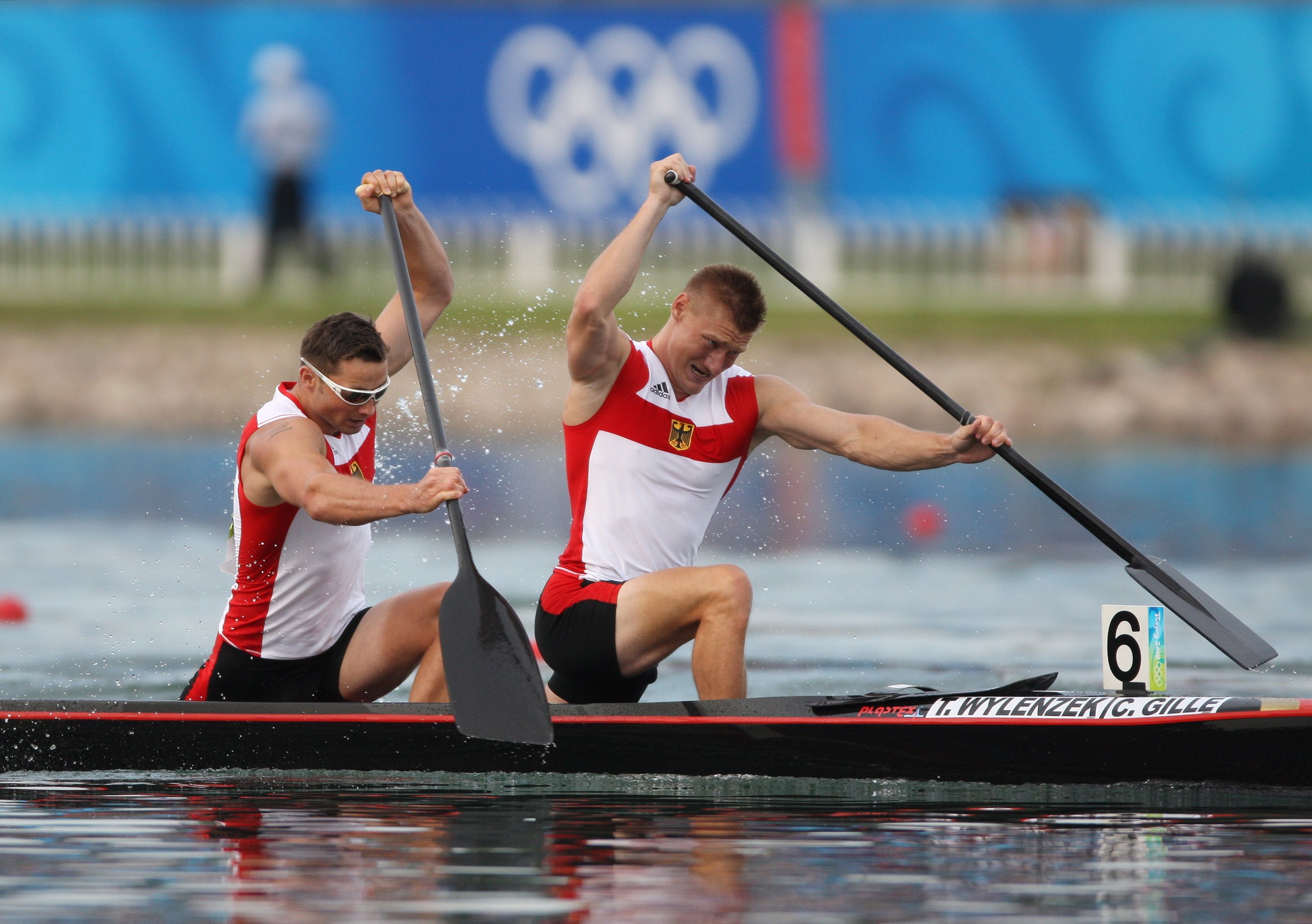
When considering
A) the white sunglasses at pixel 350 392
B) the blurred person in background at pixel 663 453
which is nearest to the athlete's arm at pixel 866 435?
the blurred person in background at pixel 663 453

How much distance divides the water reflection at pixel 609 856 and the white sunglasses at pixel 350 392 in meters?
1.16

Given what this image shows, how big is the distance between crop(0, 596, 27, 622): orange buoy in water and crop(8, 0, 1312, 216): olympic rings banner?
12.6 m

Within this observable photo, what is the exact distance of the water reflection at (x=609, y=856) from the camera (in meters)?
5.02

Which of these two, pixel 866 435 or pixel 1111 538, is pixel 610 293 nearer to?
pixel 866 435

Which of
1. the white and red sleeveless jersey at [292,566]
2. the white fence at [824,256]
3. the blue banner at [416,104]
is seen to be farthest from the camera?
the blue banner at [416,104]

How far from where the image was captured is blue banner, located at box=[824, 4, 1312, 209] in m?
23.0

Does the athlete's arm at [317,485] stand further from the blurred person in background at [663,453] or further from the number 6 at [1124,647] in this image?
the number 6 at [1124,647]

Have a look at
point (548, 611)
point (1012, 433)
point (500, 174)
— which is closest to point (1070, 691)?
point (548, 611)

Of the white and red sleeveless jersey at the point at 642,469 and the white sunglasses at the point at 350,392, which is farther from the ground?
the white sunglasses at the point at 350,392

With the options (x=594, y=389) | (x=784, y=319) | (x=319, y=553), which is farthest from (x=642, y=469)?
(x=784, y=319)

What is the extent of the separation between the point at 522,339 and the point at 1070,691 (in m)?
16.0

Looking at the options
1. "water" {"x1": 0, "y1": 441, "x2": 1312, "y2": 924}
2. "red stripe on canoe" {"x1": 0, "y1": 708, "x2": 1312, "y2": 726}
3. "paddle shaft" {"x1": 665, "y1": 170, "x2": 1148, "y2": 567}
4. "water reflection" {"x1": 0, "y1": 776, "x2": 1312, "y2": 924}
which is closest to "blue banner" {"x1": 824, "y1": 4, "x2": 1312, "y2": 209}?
"water" {"x1": 0, "y1": 441, "x2": 1312, "y2": 924}

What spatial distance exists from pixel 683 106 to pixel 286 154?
13.5ft

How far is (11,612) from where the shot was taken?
34.5 feet
